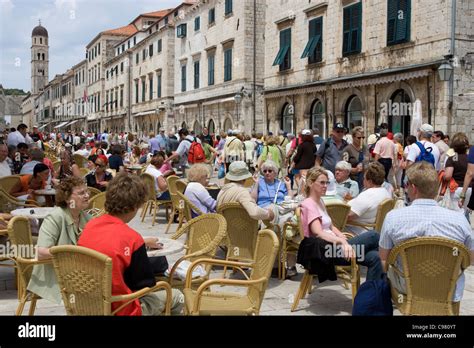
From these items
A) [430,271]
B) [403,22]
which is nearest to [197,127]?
[403,22]

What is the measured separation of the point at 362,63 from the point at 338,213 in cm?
1368

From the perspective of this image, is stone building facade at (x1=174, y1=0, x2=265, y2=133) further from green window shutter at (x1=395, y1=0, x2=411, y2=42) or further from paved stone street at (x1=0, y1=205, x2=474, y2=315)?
paved stone street at (x1=0, y1=205, x2=474, y2=315)

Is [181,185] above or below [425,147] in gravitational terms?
below

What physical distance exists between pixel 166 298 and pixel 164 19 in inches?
1496

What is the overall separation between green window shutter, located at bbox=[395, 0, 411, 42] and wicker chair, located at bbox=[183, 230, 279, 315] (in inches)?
553

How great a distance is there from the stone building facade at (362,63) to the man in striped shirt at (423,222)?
39.6 ft

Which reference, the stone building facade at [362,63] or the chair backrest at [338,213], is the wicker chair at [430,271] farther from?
the stone building facade at [362,63]

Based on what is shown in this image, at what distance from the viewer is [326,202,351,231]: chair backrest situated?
17.5ft

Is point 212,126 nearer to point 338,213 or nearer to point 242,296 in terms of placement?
point 338,213

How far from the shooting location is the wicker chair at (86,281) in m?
2.93

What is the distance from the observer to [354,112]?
18.8 metres

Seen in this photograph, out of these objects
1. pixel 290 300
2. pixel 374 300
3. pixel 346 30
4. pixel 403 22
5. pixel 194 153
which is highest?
pixel 346 30

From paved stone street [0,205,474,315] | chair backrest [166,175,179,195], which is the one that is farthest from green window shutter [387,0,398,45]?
paved stone street [0,205,474,315]
